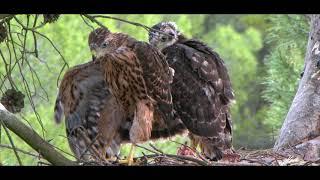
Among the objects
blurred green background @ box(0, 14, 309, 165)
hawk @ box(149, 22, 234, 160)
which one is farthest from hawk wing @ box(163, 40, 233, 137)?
blurred green background @ box(0, 14, 309, 165)

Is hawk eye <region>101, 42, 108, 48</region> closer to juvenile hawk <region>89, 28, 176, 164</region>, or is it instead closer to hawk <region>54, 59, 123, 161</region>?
juvenile hawk <region>89, 28, 176, 164</region>

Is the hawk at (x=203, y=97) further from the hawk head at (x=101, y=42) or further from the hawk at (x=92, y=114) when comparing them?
the hawk head at (x=101, y=42)

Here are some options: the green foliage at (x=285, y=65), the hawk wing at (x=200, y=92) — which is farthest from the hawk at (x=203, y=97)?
the green foliage at (x=285, y=65)

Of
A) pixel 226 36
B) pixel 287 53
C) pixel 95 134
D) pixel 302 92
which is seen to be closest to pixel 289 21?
pixel 287 53

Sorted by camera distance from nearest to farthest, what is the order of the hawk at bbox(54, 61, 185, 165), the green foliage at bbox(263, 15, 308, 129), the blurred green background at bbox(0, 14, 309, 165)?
the hawk at bbox(54, 61, 185, 165)
the blurred green background at bbox(0, 14, 309, 165)
the green foliage at bbox(263, 15, 308, 129)

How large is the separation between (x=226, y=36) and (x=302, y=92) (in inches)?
783

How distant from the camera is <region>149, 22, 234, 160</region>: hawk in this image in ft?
17.1

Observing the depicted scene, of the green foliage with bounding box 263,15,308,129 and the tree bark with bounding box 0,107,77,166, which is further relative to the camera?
the green foliage with bounding box 263,15,308,129

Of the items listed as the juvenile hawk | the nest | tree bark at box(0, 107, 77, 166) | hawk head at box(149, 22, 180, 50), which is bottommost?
tree bark at box(0, 107, 77, 166)

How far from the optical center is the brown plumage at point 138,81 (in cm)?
432

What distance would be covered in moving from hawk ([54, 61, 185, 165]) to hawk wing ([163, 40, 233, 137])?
621 mm

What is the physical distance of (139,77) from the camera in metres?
4.39

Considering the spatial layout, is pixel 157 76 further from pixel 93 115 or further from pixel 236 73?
pixel 236 73
